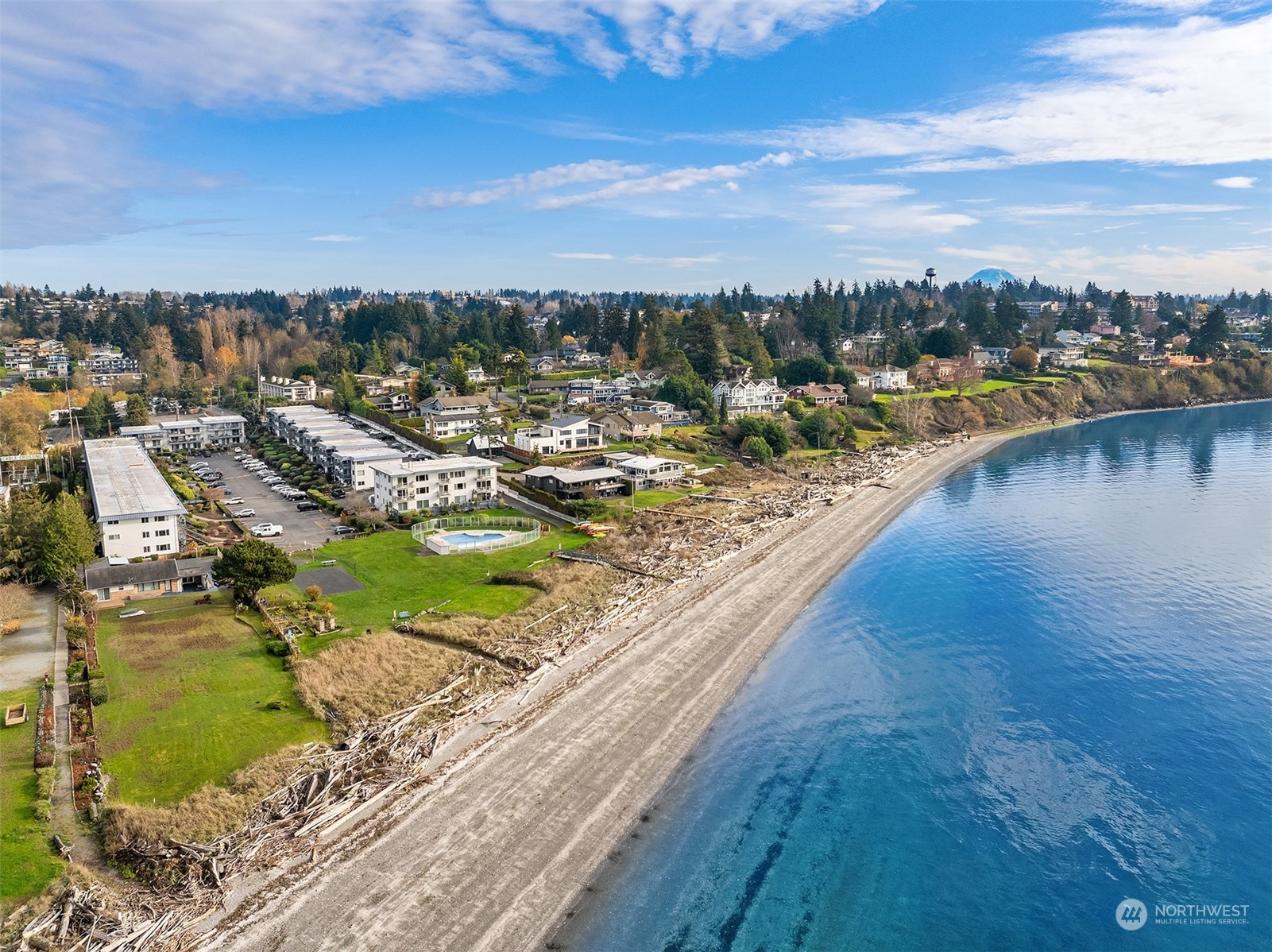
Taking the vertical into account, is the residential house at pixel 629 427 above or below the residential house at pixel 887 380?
below

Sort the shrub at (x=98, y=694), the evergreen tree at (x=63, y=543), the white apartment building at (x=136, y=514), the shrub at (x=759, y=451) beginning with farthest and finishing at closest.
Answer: the shrub at (x=759, y=451) < the white apartment building at (x=136, y=514) < the evergreen tree at (x=63, y=543) < the shrub at (x=98, y=694)

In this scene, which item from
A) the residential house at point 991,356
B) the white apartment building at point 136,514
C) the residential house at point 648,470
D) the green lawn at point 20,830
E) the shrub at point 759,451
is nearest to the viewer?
the green lawn at point 20,830

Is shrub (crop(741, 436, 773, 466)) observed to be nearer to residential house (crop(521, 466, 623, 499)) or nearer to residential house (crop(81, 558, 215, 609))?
residential house (crop(521, 466, 623, 499))

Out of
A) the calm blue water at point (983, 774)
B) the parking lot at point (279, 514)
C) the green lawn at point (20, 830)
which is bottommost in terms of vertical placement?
the calm blue water at point (983, 774)

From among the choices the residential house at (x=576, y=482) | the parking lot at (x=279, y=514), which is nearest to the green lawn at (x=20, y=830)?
the parking lot at (x=279, y=514)

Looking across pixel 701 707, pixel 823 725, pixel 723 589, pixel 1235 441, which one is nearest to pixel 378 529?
pixel 723 589

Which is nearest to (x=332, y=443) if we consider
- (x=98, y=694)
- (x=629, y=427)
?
(x=629, y=427)

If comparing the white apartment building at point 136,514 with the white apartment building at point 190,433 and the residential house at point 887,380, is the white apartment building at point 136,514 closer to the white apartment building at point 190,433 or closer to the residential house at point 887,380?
the white apartment building at point 190,433

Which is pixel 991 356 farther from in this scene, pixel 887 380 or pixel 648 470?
pixel 648 470
